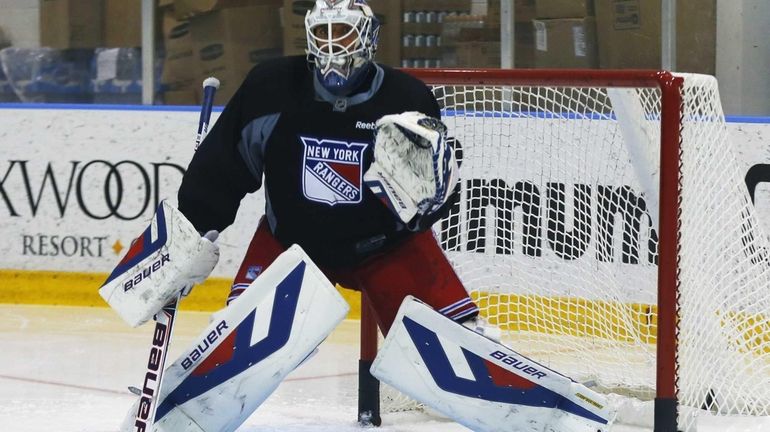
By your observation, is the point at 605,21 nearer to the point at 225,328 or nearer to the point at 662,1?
the point at 662,1

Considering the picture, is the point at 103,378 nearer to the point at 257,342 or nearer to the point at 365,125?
the point at 257,342

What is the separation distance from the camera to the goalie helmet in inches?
125

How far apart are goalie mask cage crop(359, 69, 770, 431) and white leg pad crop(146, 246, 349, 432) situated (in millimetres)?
779

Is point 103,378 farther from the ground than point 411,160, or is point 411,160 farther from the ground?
point 411,160

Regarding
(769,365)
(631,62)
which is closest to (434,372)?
(769,365)

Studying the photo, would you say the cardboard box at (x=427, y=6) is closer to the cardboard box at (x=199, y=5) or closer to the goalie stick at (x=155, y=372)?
the cardboard box at (x=199, y=5)

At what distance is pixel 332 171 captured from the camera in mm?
3225

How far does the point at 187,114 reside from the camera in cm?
605

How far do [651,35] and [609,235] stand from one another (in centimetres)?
178


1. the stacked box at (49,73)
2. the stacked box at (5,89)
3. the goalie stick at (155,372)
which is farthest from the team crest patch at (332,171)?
the stacked box at (5,89)

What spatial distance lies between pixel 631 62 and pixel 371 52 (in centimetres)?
292

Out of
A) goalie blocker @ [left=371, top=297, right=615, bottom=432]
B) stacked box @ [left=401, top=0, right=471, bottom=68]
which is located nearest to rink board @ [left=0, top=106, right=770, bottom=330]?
stacked box @ [left=401, top=0, right=471, bottom=68]

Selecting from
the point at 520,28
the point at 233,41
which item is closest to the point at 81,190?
the point at 233,41

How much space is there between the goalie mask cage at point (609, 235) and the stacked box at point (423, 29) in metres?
1.36
